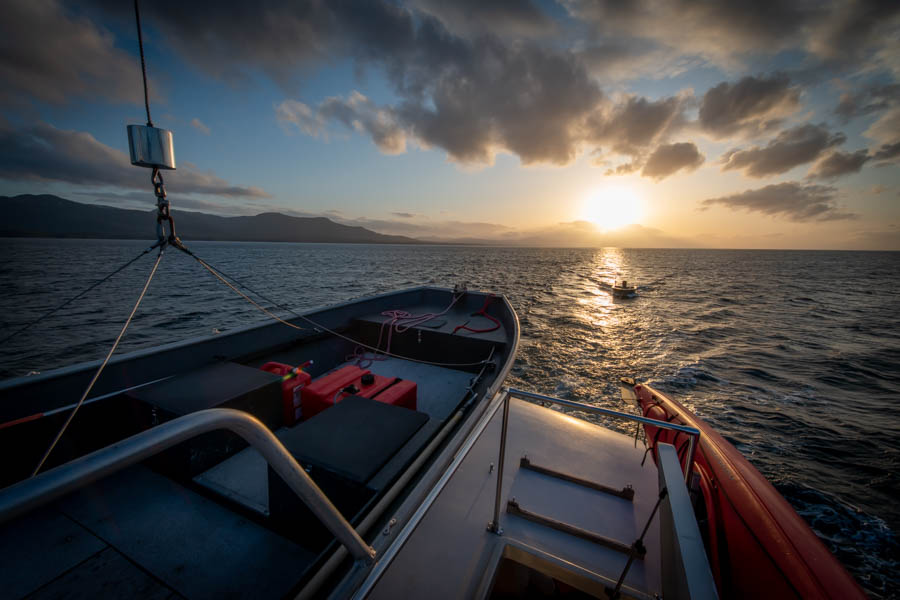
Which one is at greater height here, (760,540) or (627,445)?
(760,540)

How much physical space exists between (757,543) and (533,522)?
1370 millimetres

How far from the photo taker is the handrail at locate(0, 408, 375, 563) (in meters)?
0.68

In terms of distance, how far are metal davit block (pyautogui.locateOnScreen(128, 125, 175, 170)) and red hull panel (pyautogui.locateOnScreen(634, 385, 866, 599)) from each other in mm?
4738

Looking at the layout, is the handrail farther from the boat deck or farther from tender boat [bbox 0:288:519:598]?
the boat deck

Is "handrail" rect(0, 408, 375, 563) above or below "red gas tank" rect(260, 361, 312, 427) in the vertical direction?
above

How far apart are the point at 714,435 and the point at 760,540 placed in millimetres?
1594

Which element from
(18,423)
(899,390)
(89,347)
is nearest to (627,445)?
(18,423)

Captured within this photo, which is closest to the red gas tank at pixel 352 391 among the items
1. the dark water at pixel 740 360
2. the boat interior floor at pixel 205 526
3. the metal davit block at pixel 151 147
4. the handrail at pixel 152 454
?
the boat interior floor at pixel 205 526

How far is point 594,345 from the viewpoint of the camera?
41.7ft

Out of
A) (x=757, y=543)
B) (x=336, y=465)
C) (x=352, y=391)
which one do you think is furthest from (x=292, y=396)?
(x=757, y=543)

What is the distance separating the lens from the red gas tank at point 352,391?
366 centimetres

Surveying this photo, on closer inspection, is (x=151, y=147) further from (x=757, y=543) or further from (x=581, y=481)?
(x=757, y=543)

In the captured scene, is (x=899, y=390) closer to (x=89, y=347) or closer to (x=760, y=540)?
(x=760, y=540)

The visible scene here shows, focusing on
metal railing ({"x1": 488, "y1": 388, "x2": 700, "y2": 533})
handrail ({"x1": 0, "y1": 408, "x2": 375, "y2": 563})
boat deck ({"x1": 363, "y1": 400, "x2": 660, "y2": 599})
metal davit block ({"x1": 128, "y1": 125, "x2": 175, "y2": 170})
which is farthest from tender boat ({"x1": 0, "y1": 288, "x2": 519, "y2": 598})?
metal davit block ({"x1": 128, "y1": 125, "x2": 175, "y2": 170})
